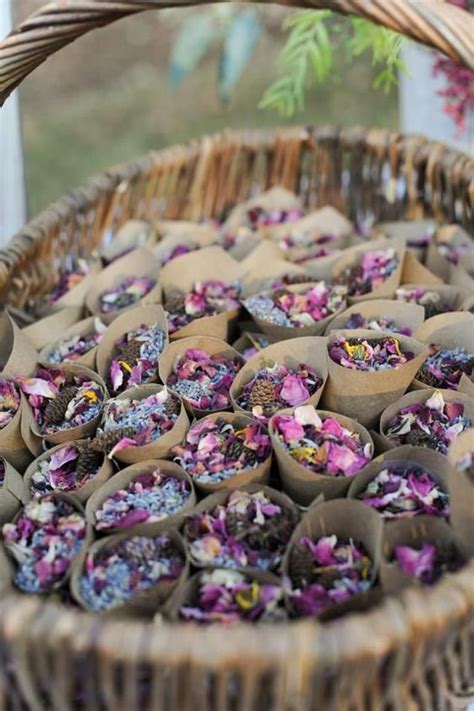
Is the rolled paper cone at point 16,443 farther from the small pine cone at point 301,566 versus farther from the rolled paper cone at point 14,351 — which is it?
the small pine cone at point 301,566

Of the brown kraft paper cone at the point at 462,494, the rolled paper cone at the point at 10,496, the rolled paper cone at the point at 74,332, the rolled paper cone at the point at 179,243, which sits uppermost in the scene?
the brown kraft paper cone at the point at 462,494

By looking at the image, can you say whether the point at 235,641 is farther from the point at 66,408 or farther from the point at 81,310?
the point at 81,310

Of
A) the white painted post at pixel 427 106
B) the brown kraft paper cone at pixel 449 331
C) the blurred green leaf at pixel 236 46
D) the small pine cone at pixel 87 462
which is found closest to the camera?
the small pine cone at pixel 87 462

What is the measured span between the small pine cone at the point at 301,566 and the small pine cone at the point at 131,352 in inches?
13.8

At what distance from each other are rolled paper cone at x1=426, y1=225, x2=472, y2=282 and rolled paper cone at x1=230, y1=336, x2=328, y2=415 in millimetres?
331

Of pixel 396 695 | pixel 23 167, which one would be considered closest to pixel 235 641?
pixel 396 695

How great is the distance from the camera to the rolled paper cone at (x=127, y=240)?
1.30 m

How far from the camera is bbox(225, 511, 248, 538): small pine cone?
0.75 m

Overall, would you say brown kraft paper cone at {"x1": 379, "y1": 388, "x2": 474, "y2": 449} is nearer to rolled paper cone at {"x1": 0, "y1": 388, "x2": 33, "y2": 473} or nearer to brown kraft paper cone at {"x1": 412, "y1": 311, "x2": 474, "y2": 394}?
brown kraft paper cone at {"x1": 412, "y1": 311, "x2": 474, "y2": 394}

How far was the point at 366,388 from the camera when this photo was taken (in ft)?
2.86

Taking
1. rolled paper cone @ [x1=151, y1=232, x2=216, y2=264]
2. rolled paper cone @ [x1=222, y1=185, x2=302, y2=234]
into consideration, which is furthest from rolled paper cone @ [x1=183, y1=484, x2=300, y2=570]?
rolled paper cone @ [x1=222, y1=185, x2=302, y2=234]

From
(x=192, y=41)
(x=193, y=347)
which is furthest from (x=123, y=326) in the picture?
(x=192, y=41)

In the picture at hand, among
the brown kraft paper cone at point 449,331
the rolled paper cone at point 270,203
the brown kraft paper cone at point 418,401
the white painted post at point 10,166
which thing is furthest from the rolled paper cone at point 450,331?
the white painted post at point 10,166

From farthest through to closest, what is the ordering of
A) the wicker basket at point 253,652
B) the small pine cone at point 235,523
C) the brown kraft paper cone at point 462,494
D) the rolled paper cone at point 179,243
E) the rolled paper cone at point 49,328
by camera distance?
the rolled paper cone at point 179,243, the rolled paper cone at point 49,328, the small pine cone at point 235,523, the brown kraft paper cone at point 462,494, the wicker basket at point 253,652
